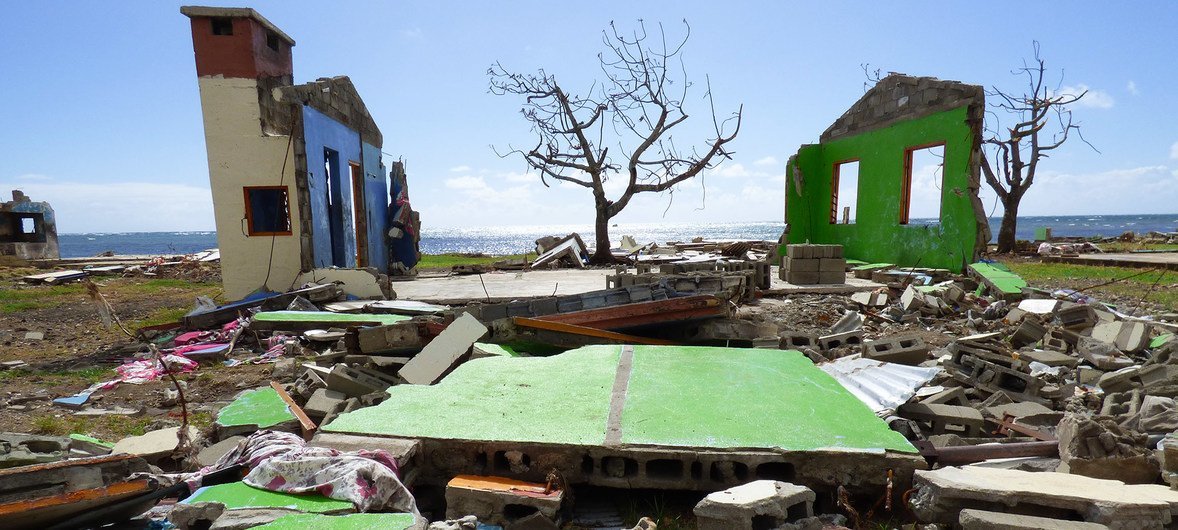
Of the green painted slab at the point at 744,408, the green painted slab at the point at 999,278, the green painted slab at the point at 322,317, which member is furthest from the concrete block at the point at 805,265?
the green painted slab at the point at 322,317

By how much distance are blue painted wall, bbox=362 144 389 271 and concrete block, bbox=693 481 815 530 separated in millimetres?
12905

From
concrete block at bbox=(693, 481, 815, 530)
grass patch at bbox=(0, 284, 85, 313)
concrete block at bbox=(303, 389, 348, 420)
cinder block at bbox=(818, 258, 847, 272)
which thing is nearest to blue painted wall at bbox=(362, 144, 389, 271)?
grass patch at bbox=(0, 284, 85, 313)

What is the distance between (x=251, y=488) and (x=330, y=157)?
10752mm

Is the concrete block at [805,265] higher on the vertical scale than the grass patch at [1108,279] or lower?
higher

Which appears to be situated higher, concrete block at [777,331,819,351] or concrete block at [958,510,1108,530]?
Result: concrete block at [958,510,1108,530]

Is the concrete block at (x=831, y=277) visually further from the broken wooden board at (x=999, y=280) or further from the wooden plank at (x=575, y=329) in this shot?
the wooden plank at (x=575, y=329)

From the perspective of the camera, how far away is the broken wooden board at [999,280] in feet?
27.1

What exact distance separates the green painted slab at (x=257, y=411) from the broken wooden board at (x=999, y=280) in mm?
9551

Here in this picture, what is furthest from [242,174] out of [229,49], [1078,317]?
[1078,317]

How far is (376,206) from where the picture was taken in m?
14.7

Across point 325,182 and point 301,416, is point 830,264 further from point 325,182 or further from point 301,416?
point 325,182

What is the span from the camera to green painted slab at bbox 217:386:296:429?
403 cm

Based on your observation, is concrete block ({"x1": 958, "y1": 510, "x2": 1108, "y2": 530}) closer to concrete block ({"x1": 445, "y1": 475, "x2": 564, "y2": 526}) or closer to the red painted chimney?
concrete block ({"x1": 445, "y1": 475, "x2": 564, "y2": 526})

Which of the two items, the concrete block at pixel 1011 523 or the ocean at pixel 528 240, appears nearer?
the concrete block at pixel 1011 523
